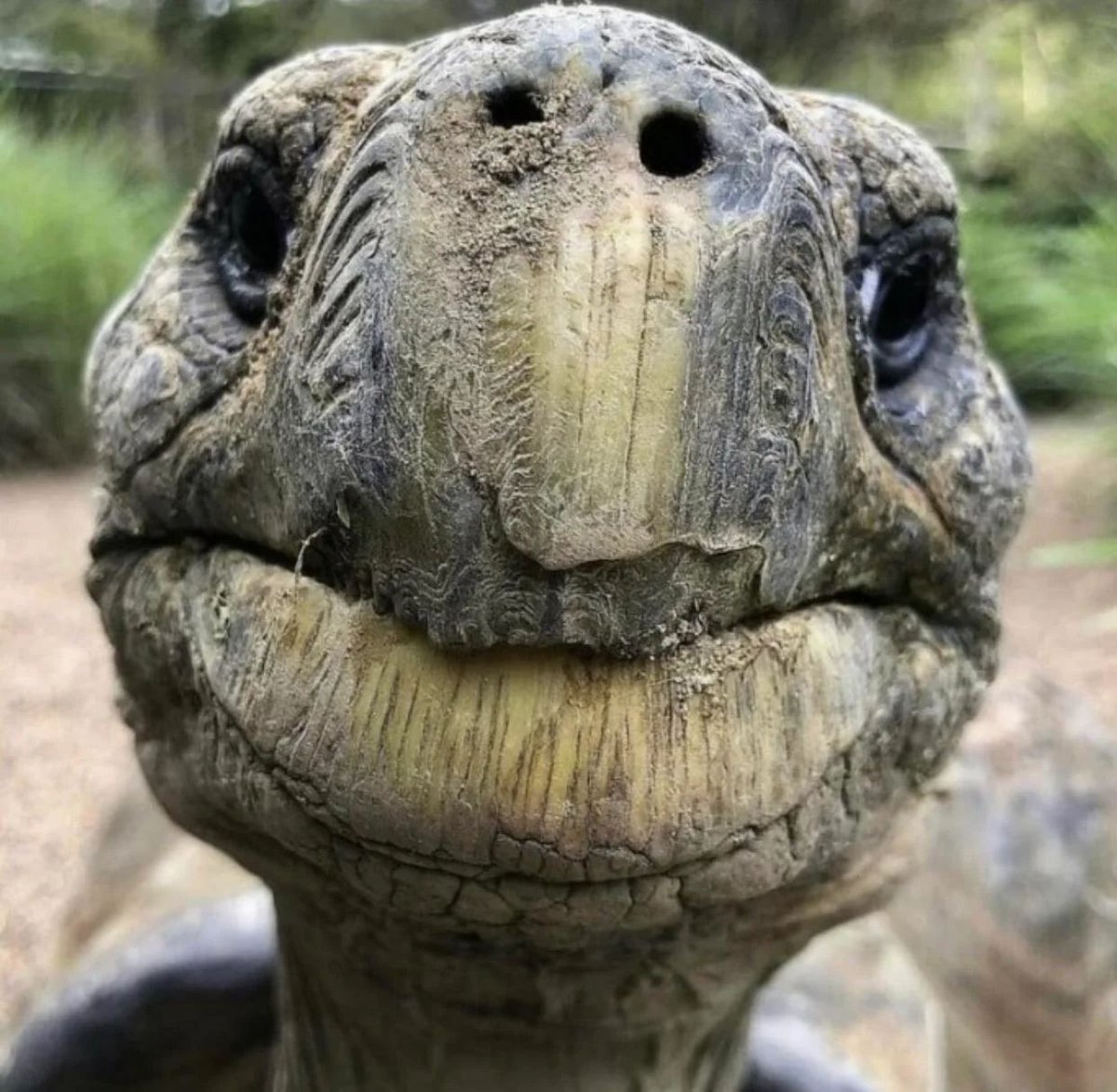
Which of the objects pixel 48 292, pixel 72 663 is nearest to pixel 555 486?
pixel 72 663

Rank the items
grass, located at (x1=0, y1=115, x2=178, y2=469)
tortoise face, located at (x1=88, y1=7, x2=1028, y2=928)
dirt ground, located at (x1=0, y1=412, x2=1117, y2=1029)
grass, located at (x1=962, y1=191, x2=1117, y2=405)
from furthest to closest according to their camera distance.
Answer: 1. grass, located at (x1=0, y1=115, x2=178, y2=469)
2. grass, located at (x1=962, y1=191, x2=1117, y2=405)
3. dirt ground, located at (x1=0, y1=412, x2=1117, y2=1029)
4. tortoise face, located at (x1=88, y1=7, x2=1028, y2=928)

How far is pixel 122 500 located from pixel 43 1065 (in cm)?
97

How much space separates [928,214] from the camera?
0.86 m

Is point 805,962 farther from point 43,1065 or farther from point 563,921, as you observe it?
point 563,921

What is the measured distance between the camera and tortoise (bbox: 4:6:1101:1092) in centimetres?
60

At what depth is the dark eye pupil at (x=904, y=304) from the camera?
33.7 inches

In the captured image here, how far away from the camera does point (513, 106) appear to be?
633mm

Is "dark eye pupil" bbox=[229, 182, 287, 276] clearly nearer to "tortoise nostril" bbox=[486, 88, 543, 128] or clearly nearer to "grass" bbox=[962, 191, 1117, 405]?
"tortoise nostril" bbox=[486, 88, 543, 128]

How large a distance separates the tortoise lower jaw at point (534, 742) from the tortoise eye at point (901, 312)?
0.49 ft

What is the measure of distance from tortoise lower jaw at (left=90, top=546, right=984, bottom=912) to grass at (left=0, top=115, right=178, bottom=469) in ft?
23.7

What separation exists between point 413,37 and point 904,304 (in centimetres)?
745

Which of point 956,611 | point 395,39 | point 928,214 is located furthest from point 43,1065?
point 395,39

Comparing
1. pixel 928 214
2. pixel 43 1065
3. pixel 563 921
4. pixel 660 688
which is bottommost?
pixel 43 1065

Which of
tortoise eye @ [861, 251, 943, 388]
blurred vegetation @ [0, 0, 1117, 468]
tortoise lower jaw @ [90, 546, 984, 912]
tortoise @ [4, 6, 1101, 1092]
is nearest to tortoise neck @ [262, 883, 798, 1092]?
tortoise @ [4, 6, 1101, 1092]
